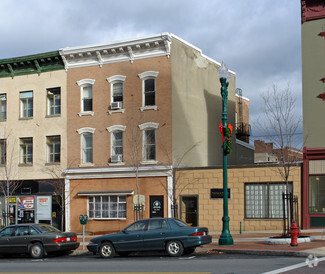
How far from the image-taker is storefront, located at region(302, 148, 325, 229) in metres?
27.3

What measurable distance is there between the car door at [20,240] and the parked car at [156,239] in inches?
119

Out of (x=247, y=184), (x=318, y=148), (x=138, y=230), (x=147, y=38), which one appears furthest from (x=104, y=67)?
(x=138, y=230)

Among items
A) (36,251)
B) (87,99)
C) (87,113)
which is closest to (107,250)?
(36,251)

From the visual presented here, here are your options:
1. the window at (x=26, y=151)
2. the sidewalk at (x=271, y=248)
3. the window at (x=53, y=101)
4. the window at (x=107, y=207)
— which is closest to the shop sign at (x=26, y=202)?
the window at (x=26, y=151)

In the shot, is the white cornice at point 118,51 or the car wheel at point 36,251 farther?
the white cornice at point 118,51

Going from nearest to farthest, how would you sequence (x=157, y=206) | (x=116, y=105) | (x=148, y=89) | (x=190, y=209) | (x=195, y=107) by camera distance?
(x=190, y=209) < (x=157, y=206) < (x=148, y=89) < (x=116, y=105) < (x=195, y=107)

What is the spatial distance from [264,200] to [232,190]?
1.83 meters

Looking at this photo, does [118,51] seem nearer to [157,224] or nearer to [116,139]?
[116,139]

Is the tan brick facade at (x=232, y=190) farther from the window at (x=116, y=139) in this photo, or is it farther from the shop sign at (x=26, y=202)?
the shop sign at (x=26, y=202)

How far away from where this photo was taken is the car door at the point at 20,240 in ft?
70.1

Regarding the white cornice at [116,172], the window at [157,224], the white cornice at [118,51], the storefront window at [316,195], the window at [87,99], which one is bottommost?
the window at [157,224]

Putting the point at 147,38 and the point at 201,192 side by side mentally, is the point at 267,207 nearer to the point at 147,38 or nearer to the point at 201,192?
the point at 201,192

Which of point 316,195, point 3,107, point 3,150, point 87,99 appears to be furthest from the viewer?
point 3,107

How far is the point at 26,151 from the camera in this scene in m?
35.6
